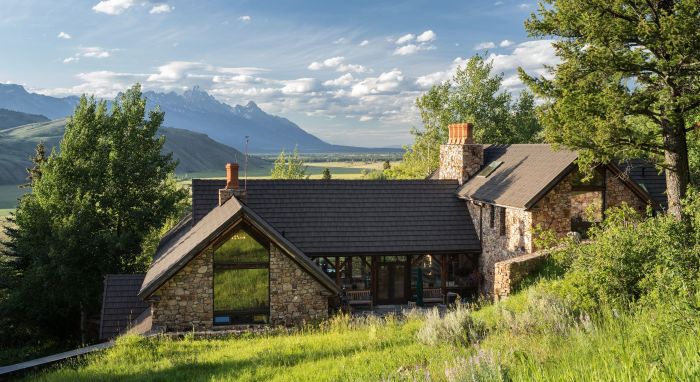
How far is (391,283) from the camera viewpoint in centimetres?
2411

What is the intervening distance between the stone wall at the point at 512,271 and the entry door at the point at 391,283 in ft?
19.6

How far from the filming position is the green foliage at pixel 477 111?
47062mm

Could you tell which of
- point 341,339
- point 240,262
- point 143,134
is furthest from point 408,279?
point 143,134

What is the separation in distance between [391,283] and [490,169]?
23.6ft

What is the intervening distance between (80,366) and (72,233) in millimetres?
13662

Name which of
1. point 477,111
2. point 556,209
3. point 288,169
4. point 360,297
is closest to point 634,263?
point 556,209

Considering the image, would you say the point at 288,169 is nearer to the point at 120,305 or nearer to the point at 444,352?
the point at 120,305

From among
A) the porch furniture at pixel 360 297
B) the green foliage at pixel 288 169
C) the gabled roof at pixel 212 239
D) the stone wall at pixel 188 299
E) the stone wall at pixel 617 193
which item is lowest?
the porch furniture at pixel 360 297

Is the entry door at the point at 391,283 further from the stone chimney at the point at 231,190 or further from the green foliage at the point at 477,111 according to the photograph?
the green foliage at the point at 477,111

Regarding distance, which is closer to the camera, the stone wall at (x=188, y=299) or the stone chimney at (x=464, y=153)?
the stone wall at (x=188, y=299)

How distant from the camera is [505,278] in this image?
60.8 feet

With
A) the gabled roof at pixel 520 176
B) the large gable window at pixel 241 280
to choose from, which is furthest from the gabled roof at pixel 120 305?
the gabled roof at pixel 520 176

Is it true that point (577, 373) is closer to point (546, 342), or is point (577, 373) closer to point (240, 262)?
point (546, 342)

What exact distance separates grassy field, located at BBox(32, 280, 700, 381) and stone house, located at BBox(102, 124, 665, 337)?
7.34 ft
